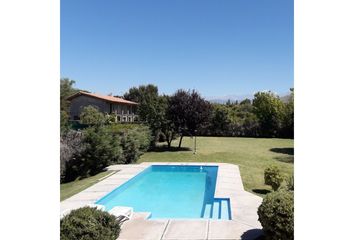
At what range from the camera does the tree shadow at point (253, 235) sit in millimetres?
6109

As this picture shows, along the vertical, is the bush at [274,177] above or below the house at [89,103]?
below

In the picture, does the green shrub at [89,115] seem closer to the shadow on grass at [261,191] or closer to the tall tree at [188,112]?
the tall tree at [188,112]

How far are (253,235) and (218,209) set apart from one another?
101 inches

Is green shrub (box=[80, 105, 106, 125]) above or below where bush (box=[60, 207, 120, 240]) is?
above

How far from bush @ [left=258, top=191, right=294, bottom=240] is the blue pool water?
2.61 meters

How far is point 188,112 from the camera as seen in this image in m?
20.2

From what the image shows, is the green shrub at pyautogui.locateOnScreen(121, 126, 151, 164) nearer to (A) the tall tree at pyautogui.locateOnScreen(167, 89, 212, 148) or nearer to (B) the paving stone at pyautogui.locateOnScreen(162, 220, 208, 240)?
(A) the tall tree at pyautogui.locateOnScreen(167, 89, 212, 148)

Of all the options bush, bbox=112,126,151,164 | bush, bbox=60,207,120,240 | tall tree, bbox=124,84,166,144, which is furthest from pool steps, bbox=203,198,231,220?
tall tree, bbox=124,84,166,144

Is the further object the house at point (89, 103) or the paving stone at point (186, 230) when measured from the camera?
the house at point (89, 103)

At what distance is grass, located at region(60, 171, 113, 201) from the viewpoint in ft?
33.4

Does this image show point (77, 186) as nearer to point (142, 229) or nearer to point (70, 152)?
point (70, 152)

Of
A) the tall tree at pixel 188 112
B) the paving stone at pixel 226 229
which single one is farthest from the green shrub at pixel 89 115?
the paving stone at pixel 226 229
